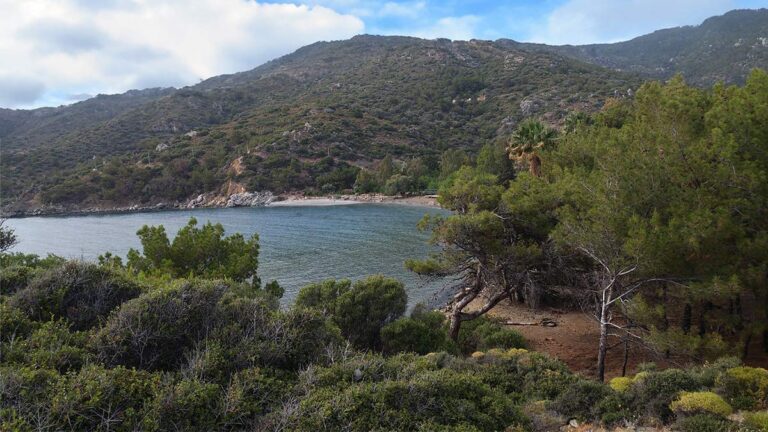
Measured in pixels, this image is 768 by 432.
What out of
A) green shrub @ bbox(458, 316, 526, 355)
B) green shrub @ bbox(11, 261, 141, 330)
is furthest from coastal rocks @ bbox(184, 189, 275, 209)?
green shrub @ bbox(11, 261, 141, 330)

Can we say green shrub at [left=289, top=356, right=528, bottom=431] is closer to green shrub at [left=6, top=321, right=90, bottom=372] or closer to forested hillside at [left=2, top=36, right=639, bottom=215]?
green shrub at [left=6, top=321, right=90, bottom=372]

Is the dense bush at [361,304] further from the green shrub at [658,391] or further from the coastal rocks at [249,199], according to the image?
the coastal rocks at [249,199]

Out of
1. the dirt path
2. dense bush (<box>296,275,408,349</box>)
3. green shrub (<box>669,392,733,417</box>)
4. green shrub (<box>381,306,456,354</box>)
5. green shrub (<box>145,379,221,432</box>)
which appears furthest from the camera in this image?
the dirt path

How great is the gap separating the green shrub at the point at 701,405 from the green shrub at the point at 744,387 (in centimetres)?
62

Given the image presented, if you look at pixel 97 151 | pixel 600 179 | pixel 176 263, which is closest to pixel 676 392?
pixel 600 179

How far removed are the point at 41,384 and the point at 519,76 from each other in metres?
127

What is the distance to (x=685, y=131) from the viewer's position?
1142 centimetres

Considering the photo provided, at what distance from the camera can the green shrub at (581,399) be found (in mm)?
7566

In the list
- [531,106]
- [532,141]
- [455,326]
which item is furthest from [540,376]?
[531,106]

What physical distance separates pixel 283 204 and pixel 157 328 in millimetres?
69357

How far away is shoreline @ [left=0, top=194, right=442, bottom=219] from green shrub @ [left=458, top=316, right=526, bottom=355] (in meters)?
52.5

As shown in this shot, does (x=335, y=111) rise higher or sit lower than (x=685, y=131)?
higher

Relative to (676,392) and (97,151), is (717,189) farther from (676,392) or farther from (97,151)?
(97,151)

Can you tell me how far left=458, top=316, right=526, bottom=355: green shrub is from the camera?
588 inches
